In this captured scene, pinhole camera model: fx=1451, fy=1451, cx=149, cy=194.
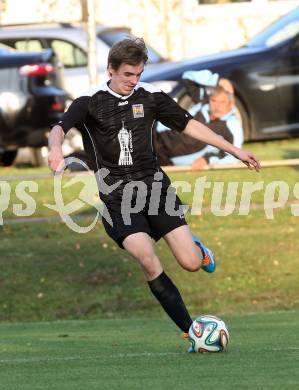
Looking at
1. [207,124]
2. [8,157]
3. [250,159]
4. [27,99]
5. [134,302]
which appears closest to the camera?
[250,159]

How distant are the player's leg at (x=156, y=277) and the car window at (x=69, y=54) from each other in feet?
48.9

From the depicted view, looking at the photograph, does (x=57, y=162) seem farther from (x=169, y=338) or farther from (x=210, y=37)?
(x=210, y=37)

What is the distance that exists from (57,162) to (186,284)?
6278 mm

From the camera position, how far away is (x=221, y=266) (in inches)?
585

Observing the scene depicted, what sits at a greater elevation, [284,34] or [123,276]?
[284,34]

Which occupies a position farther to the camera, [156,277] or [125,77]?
[156,277]

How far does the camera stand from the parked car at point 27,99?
20734 mm

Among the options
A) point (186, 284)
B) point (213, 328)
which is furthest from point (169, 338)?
point (186, 284)

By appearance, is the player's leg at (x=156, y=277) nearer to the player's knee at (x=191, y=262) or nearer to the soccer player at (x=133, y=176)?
the soccer player at (x=133, y=176)

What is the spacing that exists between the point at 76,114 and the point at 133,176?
0.55m

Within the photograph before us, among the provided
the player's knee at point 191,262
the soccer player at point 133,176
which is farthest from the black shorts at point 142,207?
the player's knee at point 191,262

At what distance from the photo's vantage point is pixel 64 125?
9.19 m

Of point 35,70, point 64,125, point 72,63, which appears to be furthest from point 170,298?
point 72,63

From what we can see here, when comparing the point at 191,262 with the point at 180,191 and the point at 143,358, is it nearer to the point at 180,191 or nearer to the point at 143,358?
the point at 143,358
